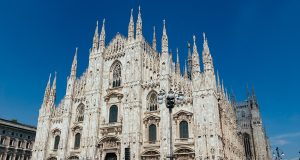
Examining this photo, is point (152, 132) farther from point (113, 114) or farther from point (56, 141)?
point (56, 141)

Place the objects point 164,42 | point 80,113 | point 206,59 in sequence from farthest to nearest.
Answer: point 80,113, point 164,42, point 206,59

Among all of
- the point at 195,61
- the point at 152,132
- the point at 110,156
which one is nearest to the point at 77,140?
the point at 110,156

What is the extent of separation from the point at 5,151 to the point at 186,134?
3573cm

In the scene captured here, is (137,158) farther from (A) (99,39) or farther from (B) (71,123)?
(A) (99,39)

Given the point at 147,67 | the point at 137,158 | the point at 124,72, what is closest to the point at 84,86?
the point at 124,72

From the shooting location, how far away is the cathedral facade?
3394 centimetres

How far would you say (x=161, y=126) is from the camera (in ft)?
117

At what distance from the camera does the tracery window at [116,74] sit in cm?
4278

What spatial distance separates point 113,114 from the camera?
4106 cm

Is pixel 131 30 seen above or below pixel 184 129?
above

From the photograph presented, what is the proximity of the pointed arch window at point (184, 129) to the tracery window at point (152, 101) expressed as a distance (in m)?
4.62

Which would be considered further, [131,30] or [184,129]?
[131,30]

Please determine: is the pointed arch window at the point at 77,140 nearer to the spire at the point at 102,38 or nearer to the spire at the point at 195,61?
the spire at the point at 102,38

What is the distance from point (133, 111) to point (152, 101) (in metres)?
3.01
